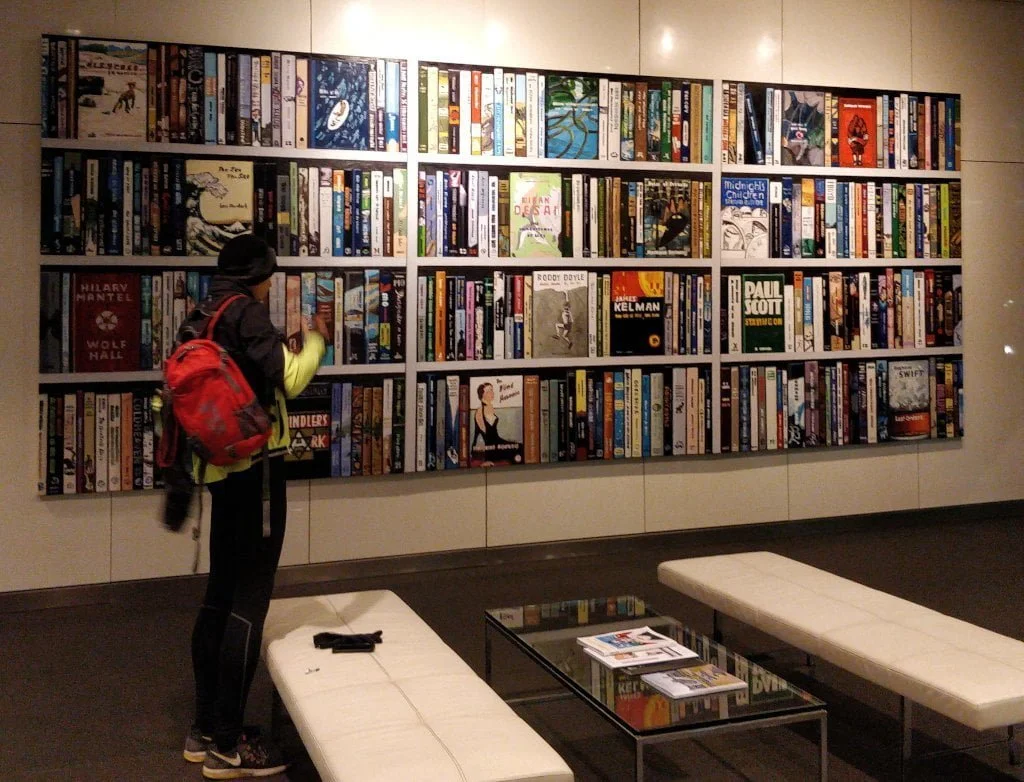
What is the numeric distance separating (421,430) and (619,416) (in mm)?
1055

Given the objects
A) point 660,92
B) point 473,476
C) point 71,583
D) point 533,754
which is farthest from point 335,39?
point 533,754

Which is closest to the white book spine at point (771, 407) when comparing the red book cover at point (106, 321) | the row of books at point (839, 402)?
the row of books at point (839, 402)

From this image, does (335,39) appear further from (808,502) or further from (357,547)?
(808,502)

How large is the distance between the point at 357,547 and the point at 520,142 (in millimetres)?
2116

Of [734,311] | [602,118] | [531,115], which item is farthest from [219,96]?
[734,311]

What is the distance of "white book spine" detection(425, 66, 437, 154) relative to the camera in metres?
5.23

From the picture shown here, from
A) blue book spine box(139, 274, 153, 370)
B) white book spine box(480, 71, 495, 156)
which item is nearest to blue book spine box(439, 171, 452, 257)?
white book spine box(480, 71, 495, 156)

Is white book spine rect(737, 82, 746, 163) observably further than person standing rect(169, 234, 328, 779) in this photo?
Yes

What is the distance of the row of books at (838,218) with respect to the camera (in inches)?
231

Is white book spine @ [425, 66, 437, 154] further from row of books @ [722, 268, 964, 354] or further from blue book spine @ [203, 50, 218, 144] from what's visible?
row of books @ [722, 268, 964, 354]

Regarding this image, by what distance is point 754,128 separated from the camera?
5863 mm

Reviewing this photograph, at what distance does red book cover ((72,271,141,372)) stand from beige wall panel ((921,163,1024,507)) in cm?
434

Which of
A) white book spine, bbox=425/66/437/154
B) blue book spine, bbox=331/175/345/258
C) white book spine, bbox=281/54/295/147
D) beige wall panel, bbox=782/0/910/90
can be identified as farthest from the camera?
beige wall panel, bbox=782/0/910/90

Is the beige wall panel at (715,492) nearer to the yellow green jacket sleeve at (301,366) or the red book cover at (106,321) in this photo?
the red book cover at (106,321)
